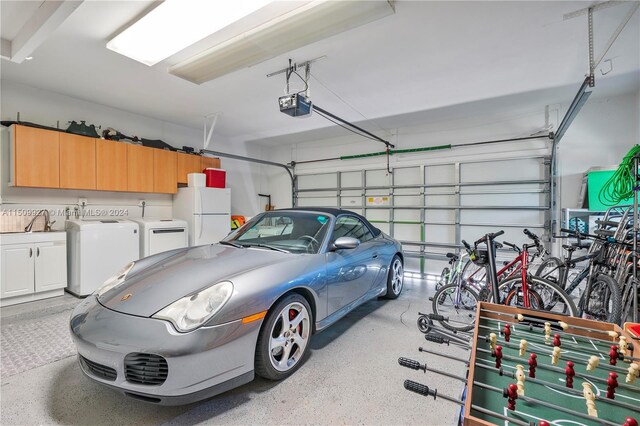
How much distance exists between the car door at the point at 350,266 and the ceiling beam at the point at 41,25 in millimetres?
2676

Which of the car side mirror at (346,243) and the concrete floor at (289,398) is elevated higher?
the car side mirror at (346,243)

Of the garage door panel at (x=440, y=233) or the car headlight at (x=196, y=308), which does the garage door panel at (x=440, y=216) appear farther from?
the car headlight at (x=196, y=308)

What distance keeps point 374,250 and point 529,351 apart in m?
1.95

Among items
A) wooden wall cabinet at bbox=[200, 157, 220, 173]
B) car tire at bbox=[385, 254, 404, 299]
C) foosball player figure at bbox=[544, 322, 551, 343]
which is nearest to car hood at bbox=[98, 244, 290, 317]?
foosball player figure at bbox=[544, 322, 551, 343]

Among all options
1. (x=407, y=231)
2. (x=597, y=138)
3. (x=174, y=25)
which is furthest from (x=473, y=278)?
(x=174, y=25)

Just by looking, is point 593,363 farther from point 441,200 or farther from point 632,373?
point 441,200

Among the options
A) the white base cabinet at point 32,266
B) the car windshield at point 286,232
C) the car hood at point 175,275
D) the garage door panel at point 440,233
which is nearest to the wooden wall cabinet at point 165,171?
the white base cabinet at point 32,266

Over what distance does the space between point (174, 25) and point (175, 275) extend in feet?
6.83

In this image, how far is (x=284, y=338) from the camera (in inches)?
71.8

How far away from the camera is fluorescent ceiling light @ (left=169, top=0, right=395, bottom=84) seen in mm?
2121

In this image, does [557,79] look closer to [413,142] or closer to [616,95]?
[616,95]

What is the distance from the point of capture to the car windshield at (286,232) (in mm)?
2334

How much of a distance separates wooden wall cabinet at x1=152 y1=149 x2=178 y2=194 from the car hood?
3164mm

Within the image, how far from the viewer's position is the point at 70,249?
3873mm
